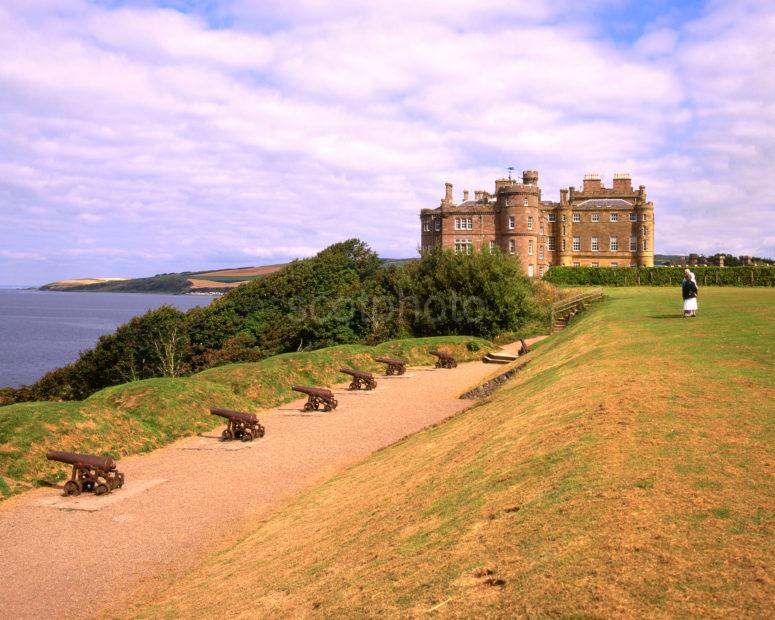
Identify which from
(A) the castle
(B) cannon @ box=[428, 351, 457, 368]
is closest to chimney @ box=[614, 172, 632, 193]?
(A) the castle

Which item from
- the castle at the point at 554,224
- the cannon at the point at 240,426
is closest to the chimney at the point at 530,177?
the castle at the point at 554,224

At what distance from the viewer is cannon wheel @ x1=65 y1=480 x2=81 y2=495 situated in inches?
526

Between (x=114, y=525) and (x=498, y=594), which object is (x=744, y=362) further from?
(x=114, y=525)

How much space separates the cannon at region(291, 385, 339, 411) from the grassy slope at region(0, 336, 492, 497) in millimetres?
1767

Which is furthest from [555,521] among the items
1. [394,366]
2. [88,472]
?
[394,366]

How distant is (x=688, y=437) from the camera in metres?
8.91

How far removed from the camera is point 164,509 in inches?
490

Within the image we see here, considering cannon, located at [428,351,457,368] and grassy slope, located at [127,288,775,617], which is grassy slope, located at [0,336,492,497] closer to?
cannon, located at [428,351,457,368]

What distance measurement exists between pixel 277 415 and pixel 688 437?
1473cm

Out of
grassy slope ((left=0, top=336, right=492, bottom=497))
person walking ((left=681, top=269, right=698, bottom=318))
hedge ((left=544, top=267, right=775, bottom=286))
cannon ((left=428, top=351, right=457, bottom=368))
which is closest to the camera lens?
grassy slope ((left=0, top=336, right=492, bottom=497))

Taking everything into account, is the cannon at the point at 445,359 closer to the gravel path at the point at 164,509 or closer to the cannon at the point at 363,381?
the cannon at the point at 363,381

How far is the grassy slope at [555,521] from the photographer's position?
5520 millimetres

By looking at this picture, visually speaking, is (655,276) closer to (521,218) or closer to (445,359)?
(521,218)

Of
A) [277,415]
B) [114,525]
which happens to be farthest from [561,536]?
[277,415]
